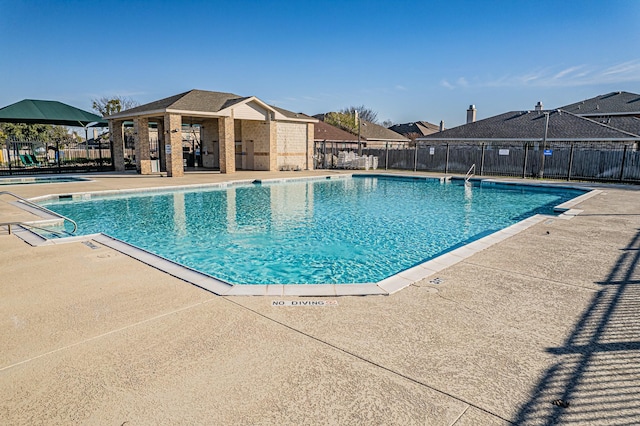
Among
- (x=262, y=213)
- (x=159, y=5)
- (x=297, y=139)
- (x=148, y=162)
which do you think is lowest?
(x=262, y=213)

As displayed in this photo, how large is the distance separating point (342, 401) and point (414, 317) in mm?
1561

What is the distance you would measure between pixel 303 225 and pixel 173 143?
1311 cm

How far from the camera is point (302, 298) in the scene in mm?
4395

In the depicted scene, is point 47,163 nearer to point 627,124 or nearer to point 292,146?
point 292,146

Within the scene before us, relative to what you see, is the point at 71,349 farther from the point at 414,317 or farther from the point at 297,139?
the point at 297,139

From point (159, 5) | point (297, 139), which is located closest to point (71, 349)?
point (159, 5)

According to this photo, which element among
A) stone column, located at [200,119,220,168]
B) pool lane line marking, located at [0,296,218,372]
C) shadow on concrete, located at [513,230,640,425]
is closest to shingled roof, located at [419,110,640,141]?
stone column, located at [200,119,220,168]

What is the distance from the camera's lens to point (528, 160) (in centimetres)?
2381

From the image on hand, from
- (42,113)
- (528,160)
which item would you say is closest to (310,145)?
(528,160)

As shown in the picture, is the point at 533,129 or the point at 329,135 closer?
the point at 533,129

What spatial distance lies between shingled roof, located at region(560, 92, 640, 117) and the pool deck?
33.4 metres

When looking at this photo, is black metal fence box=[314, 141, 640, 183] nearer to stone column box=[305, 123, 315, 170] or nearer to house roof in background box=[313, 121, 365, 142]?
stone column box=[305, 123, 315, 170]

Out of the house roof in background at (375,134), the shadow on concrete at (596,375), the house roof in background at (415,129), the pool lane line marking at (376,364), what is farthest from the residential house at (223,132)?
the house roof in background at (415,129)

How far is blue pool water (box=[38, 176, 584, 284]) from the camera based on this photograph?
727 cm
